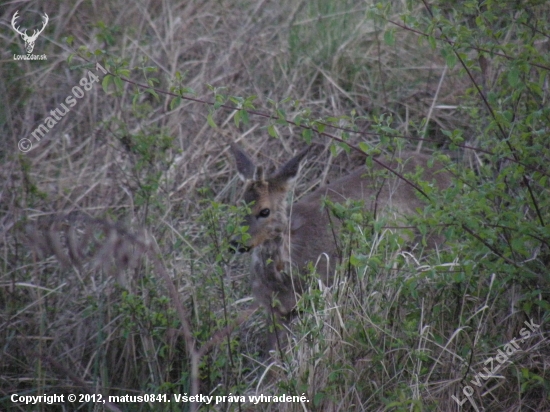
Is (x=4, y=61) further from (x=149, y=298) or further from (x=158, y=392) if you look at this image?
(x=158, y=392)

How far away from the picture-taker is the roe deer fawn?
19.9 feet

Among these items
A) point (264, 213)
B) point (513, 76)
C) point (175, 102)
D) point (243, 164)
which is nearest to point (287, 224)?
point (264, 213)

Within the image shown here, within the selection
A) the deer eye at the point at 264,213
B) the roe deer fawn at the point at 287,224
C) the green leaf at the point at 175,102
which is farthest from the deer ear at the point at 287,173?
the green leaf at the point at 175,102

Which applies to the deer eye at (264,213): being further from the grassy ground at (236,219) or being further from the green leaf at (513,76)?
the green leaf at (513,76)

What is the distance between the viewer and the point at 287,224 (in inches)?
251

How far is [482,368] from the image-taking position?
4.36m

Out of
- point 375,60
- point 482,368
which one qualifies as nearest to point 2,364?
point 482,368

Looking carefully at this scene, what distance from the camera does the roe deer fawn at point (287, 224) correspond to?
6062 millimetres

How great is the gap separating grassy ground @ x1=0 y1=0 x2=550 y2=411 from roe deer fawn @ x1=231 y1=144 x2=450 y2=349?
→ 1.00ft

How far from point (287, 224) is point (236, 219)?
1900mm

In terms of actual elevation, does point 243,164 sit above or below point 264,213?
above

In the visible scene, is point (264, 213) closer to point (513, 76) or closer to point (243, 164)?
point (243, 164)

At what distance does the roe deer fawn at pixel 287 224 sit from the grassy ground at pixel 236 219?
1.00 ft

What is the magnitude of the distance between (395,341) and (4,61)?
4817 mm
